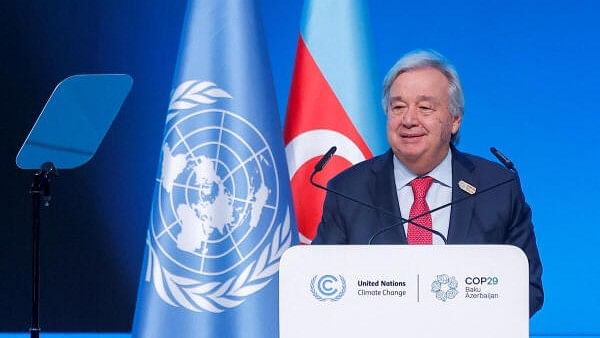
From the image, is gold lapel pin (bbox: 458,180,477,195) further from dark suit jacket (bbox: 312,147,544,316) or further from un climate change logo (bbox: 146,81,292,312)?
un climate change logo (bbox: 146,81,292,312)

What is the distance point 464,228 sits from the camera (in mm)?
2006

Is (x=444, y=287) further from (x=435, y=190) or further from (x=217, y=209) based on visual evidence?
(x=217, y=209)

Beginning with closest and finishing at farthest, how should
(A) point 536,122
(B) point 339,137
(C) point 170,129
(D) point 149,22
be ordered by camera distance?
(C) point 170,129 → (B) point 339,137 → (A) point 536,122 → (D) point 149,22

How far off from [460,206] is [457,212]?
0.06 ft

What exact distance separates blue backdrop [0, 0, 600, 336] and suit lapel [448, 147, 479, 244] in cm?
180

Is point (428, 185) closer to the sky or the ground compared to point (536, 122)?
closer to the ground

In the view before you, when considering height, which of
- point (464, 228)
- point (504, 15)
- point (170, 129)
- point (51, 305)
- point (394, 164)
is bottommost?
point (51, 305)

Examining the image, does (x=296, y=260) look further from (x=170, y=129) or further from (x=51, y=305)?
(x=51, y=305)

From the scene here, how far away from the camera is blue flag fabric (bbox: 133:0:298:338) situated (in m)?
2.83

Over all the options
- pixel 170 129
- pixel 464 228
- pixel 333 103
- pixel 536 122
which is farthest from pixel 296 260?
pixel 536 122

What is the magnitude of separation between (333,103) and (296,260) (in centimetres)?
165

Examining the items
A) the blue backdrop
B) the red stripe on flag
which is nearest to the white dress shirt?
the red stripe on flag

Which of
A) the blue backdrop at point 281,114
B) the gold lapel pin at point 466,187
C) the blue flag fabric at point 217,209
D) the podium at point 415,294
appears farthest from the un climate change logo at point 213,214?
the podium at point 415,294

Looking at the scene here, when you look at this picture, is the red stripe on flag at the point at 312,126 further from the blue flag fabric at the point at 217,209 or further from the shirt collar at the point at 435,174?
the shirt collar at the point at 435,174
